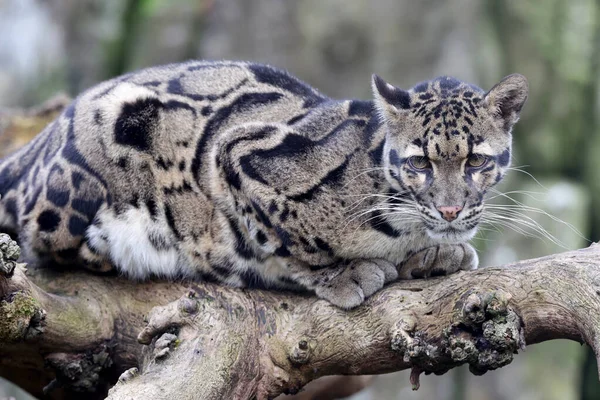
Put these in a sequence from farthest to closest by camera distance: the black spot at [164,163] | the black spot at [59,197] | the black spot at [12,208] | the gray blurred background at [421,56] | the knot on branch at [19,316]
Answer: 1. the gray blurred background at [421,56]
2. the black spot at [12,208]
3. the black spot at [164,163]
4. the black spot at [59,197]
5. the knot on branch at [19,316]

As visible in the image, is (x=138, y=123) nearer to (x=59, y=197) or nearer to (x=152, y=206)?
(x=152, y=206)

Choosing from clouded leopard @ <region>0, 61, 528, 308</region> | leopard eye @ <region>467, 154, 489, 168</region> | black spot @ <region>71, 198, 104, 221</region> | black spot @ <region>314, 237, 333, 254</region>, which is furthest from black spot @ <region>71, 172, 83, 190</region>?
leopard eye @ <region>467, 154, 489, 168</region>

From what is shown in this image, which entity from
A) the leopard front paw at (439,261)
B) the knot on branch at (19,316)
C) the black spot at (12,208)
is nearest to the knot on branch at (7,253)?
the knot on branch at (19,316)

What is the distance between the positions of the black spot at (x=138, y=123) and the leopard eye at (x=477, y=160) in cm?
240

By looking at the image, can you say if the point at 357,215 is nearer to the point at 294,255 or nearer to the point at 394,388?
the point at 294,255

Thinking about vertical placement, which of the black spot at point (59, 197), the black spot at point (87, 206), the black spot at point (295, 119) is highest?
the black spot at point (295, 119)

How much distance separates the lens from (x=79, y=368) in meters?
5.43

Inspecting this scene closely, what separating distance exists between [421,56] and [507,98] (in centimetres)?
725

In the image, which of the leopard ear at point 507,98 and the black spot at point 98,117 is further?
the black spot at point 98,117

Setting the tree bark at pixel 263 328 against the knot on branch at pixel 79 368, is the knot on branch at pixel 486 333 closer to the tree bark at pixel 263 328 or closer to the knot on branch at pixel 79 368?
the tree bark at pixel 263 328

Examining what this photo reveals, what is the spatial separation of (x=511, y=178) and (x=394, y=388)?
13.0 ft

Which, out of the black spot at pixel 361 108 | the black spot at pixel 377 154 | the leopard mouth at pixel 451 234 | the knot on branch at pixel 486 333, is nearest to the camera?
the knot on branch at pixel 486 333

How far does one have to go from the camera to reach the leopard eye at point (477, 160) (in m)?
4.93

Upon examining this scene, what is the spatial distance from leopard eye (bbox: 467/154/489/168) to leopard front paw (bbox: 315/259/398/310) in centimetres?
94
